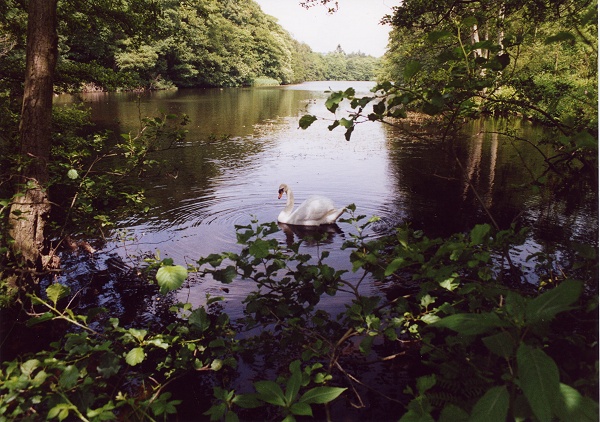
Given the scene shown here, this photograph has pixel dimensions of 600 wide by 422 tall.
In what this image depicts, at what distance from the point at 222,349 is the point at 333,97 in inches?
61.6

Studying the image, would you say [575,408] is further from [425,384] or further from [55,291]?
[55,291]

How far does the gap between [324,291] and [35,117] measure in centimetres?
383

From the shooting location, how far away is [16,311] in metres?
4.78

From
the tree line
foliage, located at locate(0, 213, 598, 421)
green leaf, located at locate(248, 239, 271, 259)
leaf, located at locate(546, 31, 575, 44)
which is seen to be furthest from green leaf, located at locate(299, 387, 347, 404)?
the tree line

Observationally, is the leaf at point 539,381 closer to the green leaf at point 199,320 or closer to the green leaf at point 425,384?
the green leaf at point 425,384

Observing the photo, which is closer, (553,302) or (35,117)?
(553,302)

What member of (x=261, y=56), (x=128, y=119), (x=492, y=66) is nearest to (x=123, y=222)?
(x=492, y=66)

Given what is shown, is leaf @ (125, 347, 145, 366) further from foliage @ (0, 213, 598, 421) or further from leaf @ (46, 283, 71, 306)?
leaf @ (46, 283, 71, 306)

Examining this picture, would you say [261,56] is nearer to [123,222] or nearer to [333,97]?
[123,222]

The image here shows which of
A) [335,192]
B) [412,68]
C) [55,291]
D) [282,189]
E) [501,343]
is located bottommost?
[335,192]

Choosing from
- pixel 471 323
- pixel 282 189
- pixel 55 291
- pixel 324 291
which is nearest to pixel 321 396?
pixel 471 323

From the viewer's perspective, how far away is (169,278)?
6.11ft

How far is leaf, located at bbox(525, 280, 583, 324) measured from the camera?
1095mm

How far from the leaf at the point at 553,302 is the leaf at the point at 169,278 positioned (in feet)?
4.29
